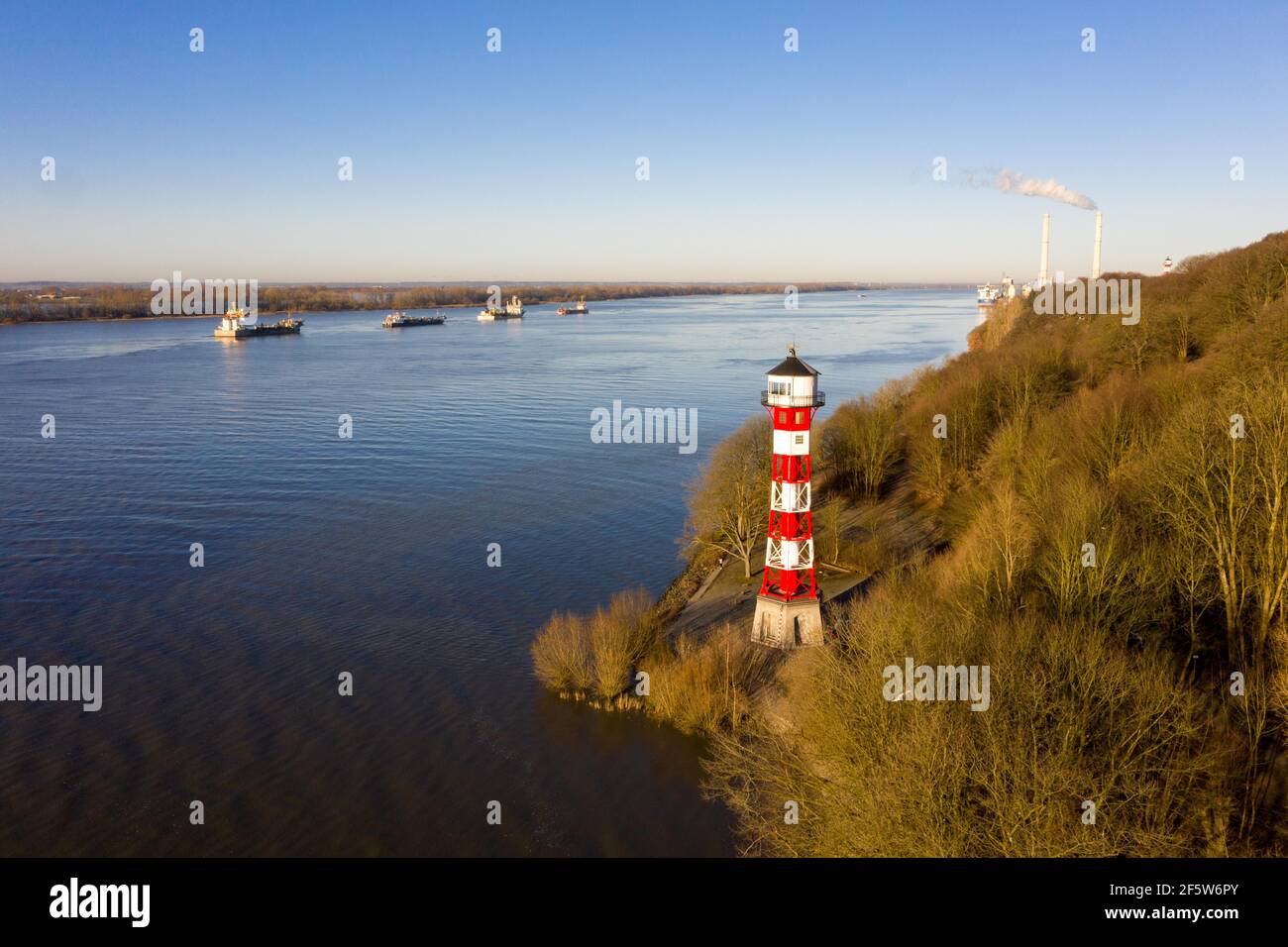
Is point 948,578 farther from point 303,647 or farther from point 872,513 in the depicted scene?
point 303,647

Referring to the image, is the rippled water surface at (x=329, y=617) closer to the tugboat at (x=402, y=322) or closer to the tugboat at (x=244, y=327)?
the tugboat at (x=244, y=327)

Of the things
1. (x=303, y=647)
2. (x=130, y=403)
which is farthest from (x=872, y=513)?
(x=130, y=403)

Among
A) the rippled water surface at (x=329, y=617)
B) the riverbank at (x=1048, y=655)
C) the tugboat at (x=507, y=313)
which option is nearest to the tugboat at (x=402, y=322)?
the tugboat at (x=507, y=313)

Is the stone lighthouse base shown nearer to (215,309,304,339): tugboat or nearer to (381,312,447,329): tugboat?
(215,309,304,339): tugboat

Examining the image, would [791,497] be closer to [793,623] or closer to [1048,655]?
[793,623]

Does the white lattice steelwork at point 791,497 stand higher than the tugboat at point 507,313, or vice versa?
the tugboat at point 507,313
